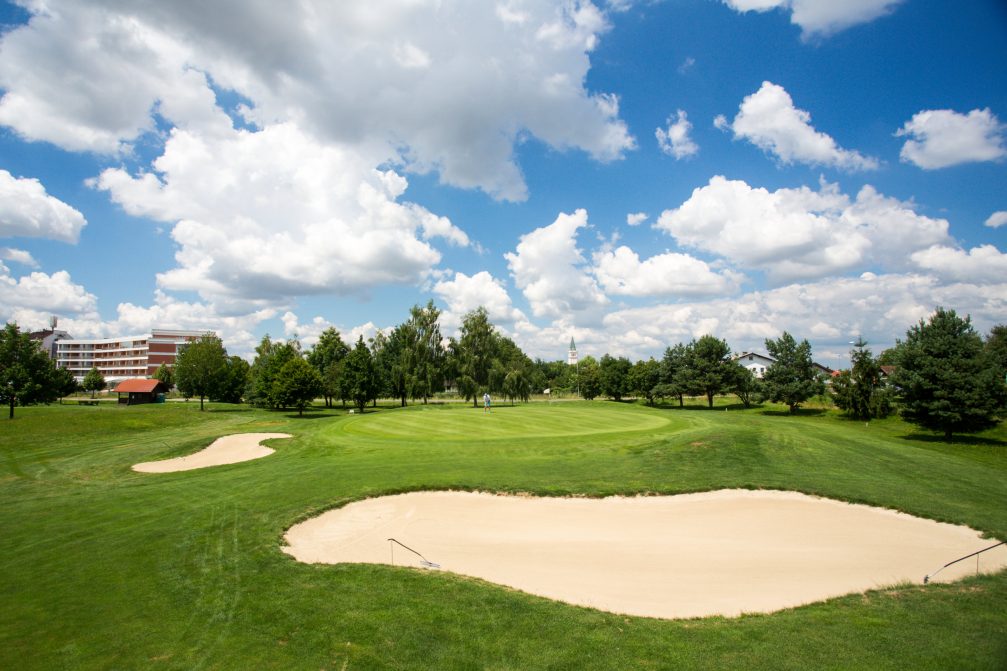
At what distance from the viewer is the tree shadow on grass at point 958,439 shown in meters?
32.7

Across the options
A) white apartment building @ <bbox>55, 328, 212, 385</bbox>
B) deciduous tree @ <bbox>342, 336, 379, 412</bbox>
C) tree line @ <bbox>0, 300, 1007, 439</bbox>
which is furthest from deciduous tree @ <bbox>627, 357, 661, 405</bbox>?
white apartment building @ <bbox>55, 328, 212, 385</bbox>

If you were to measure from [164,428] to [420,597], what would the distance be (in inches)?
1702

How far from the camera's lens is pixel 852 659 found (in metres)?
6.68

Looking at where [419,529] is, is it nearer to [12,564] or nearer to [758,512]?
[12,564]

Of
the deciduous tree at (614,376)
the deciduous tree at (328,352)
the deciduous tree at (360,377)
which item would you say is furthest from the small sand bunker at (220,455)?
the deciduous tree at (614,376)

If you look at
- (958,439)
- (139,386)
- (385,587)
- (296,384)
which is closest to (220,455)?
(385,587)

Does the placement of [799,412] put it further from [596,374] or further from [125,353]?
[125,353]

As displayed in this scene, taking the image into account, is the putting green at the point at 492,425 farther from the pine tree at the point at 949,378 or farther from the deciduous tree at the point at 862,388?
the deciduous tree at the point at 862,388

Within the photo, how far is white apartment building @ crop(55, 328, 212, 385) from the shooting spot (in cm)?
13812

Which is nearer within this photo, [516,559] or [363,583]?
[363,583]

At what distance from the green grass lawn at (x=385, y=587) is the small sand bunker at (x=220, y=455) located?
1.62 meters

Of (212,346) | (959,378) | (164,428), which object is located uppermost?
(212,346)

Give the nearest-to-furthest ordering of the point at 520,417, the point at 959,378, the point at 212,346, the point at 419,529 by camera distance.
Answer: the point at 419,529 < the point at 959,378 < the point at 520,417 < the point at 212,346

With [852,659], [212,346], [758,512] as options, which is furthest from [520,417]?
[212,346]
